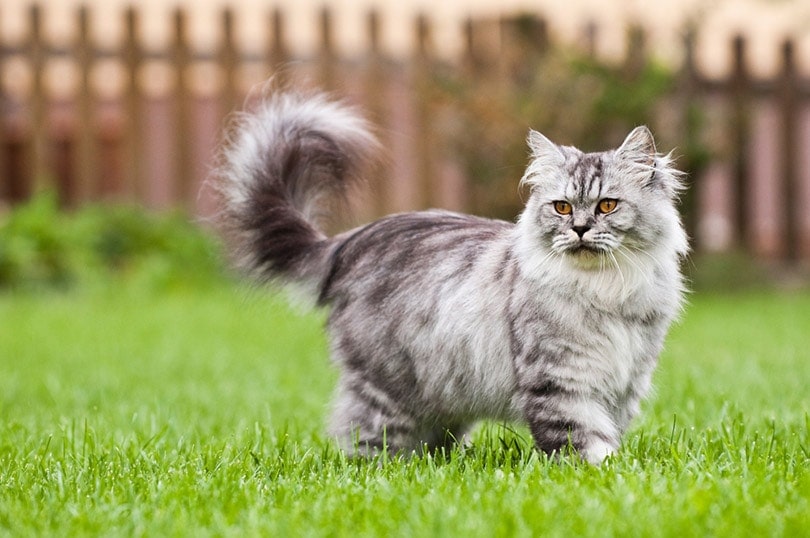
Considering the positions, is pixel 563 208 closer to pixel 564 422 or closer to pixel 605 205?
pixel 605 205

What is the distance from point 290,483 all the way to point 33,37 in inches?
331

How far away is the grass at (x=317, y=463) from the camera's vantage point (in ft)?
8.13

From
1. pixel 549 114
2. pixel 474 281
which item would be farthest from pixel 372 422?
pixel 549 114

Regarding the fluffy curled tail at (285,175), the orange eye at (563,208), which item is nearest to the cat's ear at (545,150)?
the orange eye at (563,208)

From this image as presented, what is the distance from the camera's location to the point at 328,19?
10.4 m

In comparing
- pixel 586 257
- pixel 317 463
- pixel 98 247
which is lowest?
pixel 98 247

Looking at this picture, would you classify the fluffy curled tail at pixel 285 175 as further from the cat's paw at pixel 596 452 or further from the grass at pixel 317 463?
the cat's paw at pixel 596 452

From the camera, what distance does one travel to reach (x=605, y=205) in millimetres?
3180

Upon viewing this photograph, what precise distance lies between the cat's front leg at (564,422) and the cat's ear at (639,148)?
79cm

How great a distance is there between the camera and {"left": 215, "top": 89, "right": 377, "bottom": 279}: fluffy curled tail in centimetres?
381

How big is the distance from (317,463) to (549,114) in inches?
248

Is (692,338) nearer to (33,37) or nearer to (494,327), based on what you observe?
(494,327)

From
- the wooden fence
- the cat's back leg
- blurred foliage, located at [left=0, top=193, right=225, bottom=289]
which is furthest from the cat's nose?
the wooden fence

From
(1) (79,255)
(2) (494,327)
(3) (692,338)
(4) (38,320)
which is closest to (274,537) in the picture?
(2) (494,327)
